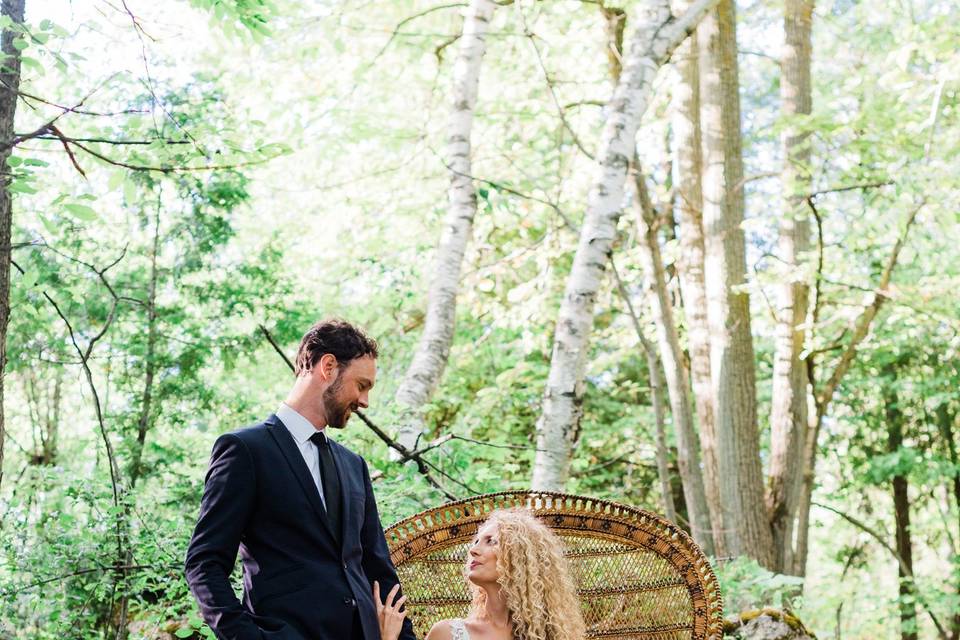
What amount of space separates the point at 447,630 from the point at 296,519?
0.98 m

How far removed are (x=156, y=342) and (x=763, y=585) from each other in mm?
3275

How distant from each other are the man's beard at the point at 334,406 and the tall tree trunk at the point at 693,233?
5021 mm

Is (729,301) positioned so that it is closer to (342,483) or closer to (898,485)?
(342,483)

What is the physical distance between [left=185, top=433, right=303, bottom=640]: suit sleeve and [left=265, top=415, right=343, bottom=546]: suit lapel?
8 centimetres

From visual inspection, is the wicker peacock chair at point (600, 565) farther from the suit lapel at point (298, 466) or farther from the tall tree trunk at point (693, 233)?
the tall tree trunk at point (693, 233)

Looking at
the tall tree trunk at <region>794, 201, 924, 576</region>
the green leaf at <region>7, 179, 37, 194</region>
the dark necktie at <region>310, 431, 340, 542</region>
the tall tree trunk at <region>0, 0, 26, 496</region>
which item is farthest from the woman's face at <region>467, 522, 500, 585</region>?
the tall tree trunk at <region>794, 201, 924, 576</region>

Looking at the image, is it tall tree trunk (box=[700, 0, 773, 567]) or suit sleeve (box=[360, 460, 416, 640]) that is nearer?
suit sleeve (box=[360, 460, 416, 640])

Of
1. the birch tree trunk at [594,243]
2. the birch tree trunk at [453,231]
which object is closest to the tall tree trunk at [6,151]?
the birch tree trunk at [594,243]

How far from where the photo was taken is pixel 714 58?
7129 millimetres

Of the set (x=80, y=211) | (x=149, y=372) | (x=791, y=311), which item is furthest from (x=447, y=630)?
(x=791, y=311)

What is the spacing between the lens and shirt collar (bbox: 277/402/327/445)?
219 cm

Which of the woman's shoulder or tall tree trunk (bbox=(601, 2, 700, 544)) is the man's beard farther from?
tall tree trunk (bbox=(601, 2, 700, 544))

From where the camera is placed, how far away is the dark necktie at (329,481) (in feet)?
7.21

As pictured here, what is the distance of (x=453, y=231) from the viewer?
18.2 feet
